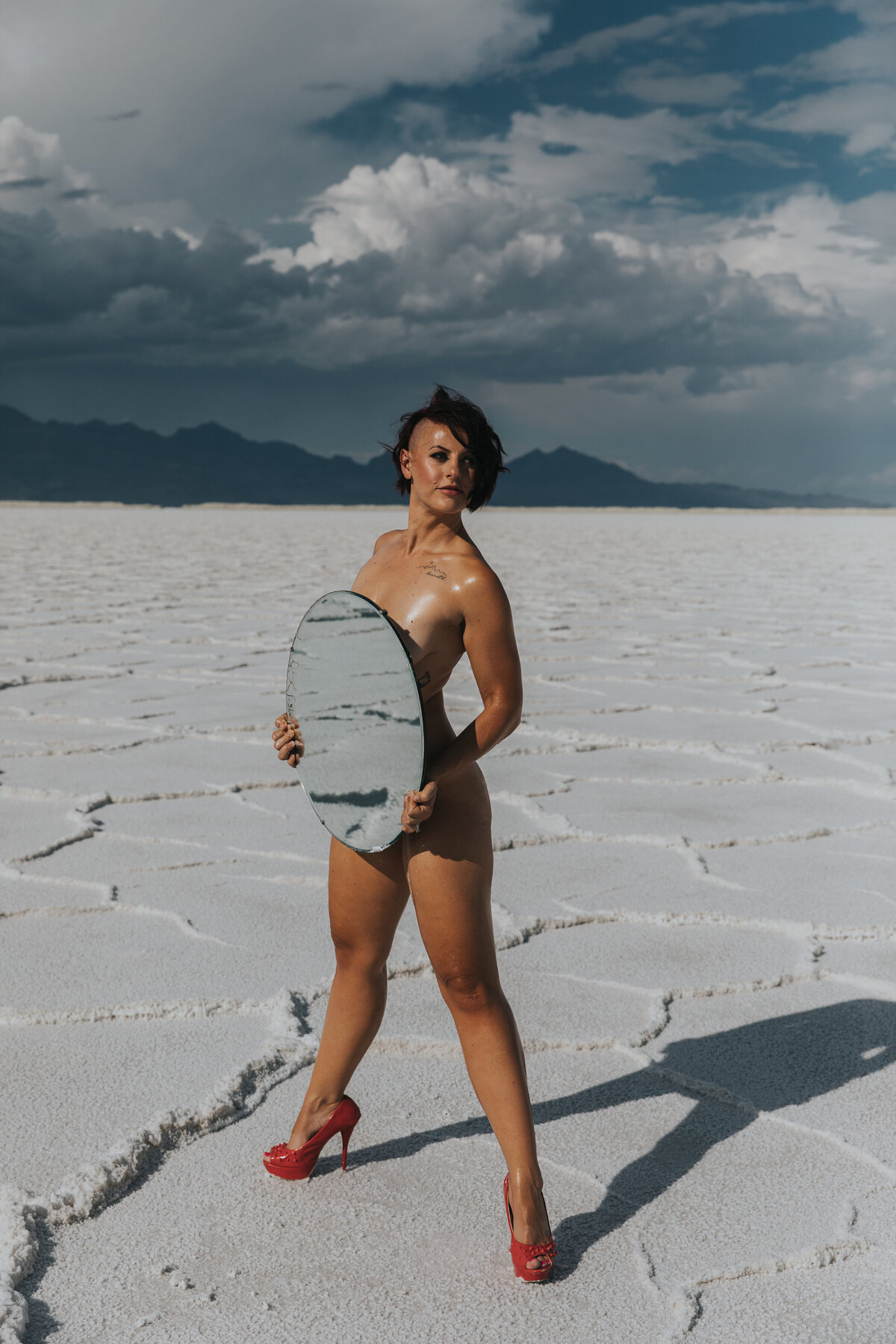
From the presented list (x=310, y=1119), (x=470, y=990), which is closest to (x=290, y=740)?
(x=470, y=990)

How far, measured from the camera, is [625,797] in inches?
120

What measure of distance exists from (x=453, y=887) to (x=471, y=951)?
7 centimetres

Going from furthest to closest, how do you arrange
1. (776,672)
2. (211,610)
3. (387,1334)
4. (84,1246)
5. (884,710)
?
(211,610), (776,672), (884,710), (84,1246), (387,1334)

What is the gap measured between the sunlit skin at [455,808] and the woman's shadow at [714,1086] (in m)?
0.18

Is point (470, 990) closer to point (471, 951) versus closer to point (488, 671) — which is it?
point (471, 951)

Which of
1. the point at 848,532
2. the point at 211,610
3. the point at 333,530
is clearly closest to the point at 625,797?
the point at 211,610

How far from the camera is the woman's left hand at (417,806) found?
3.93ft

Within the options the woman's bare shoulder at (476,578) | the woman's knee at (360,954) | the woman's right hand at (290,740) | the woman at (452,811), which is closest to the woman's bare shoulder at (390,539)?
the woman at (452,811)

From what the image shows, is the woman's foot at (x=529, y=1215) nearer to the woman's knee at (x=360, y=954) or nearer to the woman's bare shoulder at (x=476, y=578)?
the woman's knee at (x=360, y=954)

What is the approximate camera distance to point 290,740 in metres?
1.35

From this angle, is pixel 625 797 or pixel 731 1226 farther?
pixel 625 797

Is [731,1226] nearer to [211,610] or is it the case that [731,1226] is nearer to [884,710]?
[884,710]

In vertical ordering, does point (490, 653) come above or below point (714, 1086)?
above

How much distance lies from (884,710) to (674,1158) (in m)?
3.08
